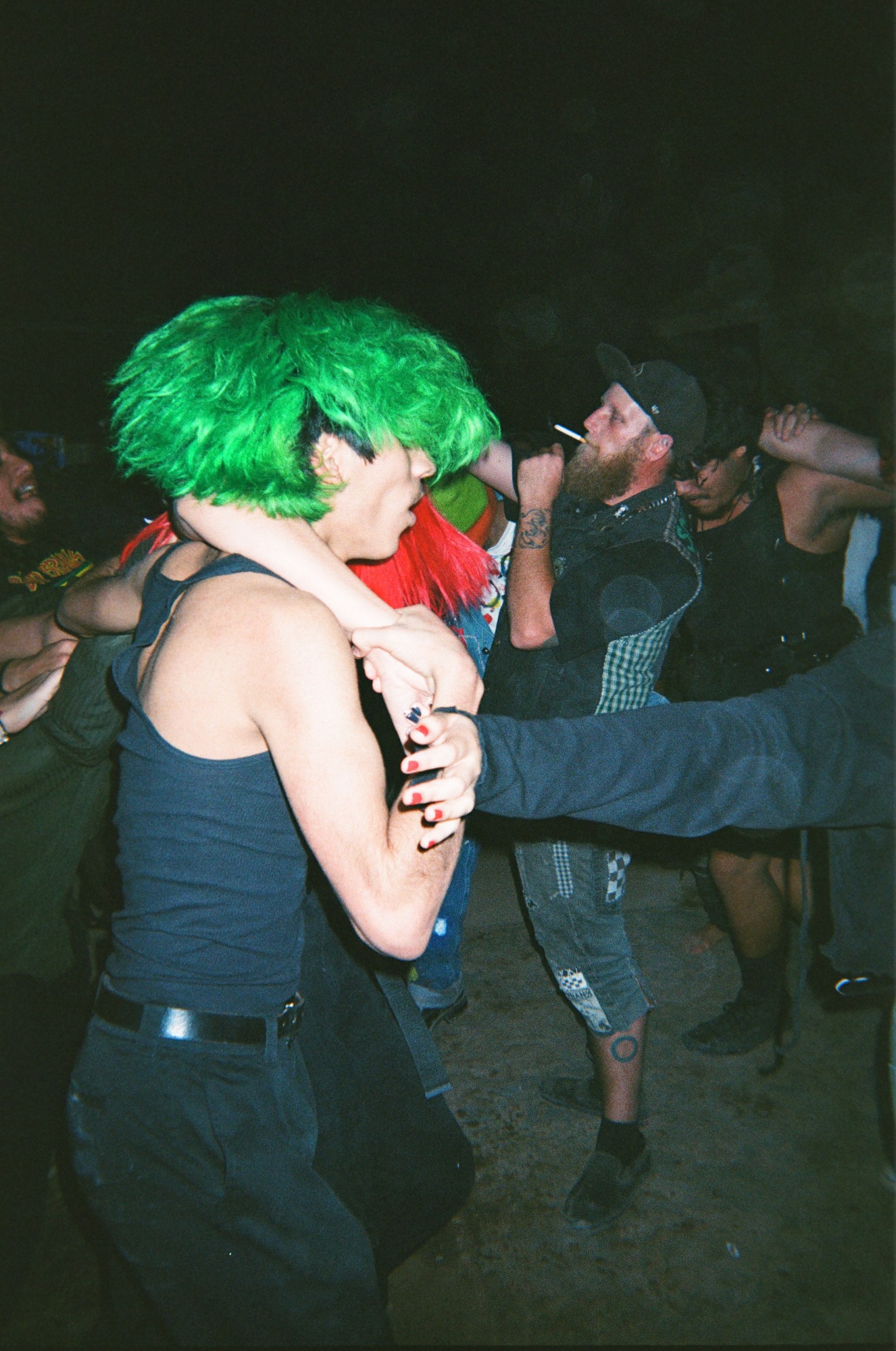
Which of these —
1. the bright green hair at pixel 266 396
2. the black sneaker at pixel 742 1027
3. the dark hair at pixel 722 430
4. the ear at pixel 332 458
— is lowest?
the black sneaker at pixel 742 1027

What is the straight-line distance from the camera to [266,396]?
49.5 inches

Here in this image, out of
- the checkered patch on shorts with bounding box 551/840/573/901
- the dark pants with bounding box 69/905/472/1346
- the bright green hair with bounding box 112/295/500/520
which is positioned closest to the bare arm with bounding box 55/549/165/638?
the bright green hair with bounding box 112/295/500/520

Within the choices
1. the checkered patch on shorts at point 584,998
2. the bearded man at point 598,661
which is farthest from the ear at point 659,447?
the checkered patch on shorts at point 584,998

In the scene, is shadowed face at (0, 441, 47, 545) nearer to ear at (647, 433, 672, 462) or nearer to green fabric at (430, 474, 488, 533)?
green fabric at (430, 474, 488, 533)

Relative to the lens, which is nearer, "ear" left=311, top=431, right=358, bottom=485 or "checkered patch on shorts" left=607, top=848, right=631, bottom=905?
"ear" left=311, top=431, right=358, bottom=485

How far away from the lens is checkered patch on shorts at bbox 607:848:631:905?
2184 mm

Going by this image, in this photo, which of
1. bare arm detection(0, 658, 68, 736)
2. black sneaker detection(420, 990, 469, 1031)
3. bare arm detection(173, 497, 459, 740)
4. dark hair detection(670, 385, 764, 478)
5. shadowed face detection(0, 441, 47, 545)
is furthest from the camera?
shadowed face detection(0, 441, 47, 545)

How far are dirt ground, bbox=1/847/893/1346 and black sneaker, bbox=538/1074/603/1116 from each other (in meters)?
0.04

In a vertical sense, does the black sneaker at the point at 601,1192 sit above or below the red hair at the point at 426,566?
below

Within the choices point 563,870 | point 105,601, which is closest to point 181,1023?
point 105,601

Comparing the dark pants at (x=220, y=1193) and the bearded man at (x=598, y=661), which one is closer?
the dark pants at (x=220, y=1193)

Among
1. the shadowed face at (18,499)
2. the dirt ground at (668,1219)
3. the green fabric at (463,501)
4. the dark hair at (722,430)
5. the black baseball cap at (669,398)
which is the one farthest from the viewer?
the shadowed face at (18,499)

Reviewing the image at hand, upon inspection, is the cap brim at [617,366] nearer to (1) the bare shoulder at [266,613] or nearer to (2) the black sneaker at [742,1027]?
(1) the bare shoulder at [266,613]

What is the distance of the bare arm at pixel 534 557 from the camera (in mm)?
2271
